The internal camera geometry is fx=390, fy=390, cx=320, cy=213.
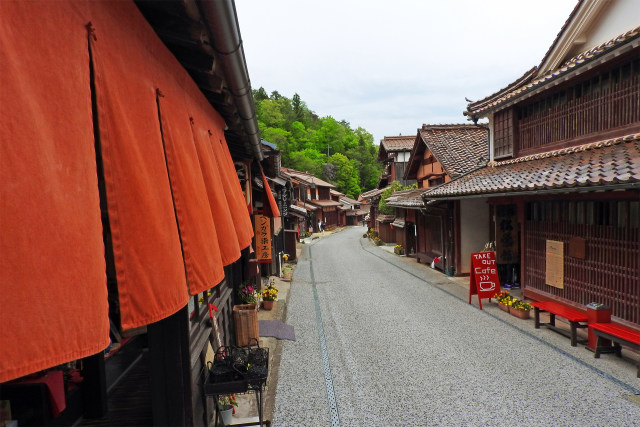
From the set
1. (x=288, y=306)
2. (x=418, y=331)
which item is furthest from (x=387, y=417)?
(x=288, y=306)

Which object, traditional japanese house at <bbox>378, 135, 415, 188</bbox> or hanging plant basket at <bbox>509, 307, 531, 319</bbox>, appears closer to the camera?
hanging plant basket at <bbox>509, 307, 531, 319</bbox>

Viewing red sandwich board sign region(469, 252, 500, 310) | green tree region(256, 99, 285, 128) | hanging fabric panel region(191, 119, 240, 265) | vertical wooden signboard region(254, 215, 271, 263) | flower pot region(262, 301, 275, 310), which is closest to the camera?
hanging fabric panel region(191, 119, 240, 265)

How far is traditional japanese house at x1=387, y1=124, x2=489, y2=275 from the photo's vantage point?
16.6m

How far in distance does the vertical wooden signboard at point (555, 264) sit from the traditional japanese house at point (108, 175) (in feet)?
31.5

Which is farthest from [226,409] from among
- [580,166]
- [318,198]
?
[318,198]

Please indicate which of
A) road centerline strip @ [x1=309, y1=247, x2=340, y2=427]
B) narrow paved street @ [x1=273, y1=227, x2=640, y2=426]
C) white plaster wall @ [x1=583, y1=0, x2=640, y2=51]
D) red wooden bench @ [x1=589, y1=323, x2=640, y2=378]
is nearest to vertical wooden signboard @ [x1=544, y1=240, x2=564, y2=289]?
narrow paved street @ [x1=273, y1=227, x2=640, y2=426]

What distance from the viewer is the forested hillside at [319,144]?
208ft

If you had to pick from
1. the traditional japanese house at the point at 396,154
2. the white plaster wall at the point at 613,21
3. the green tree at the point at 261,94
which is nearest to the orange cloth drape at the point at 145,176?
the white plaster wall at the point at 613,21

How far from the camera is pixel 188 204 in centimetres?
263

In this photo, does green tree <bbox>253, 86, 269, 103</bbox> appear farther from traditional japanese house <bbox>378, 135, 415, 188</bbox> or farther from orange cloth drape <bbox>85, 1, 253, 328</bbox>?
orange cloth drape <bbox>85, 1, 253, 328</bbox>

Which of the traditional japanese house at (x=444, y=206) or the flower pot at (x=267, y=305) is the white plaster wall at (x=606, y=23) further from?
the flower pot at (x=267, y=305)

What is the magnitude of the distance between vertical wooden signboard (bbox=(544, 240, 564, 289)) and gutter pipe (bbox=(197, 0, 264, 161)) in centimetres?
934

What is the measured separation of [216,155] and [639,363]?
25.0 ft

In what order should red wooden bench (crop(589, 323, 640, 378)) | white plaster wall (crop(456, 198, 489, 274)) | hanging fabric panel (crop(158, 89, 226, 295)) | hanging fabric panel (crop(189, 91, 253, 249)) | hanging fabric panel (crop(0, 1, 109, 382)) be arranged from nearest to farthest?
hanging fabric panel (crop(0, 1, 109, 382)) < hanging fabric panel (crop(158, 89, 226, 295)) < hanging fabric panel (crop(189, 91, 253, 249)) < red wooden bench (crop(589, 323, 640, 378)) < white plaster wall (crop(456, 198, 489, 274))
